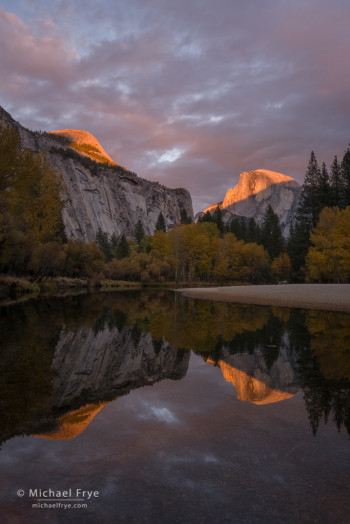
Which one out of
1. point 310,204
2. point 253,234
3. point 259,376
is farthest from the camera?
point 253,234

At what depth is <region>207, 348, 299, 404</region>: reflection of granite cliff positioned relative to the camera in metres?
4.85

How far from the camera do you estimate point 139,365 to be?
6430 millimetres

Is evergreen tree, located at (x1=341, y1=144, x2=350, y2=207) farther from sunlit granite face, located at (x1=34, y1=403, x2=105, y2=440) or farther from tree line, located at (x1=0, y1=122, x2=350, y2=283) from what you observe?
sunlit granite face, located at (x1=34, y1=403, x2=105, y2=440)

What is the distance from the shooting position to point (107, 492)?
241 centimetres

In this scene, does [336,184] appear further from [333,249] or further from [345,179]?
[333,249]

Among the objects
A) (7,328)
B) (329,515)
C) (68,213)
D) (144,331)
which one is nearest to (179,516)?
(329,515)

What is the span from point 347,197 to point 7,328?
59.1 m

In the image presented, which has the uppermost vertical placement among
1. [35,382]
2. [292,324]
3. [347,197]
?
[347,197]

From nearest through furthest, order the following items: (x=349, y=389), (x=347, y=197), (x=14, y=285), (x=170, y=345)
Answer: (x=349, y=389), (x=170, y=345), (x=14, y=285), (x=347, y=197)

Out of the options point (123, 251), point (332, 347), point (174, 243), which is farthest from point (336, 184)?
point (332, 347)

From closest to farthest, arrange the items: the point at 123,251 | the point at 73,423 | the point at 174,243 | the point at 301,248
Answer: the point at 73,423
the point at 174,243
the point at 301,248
the point at 123,251

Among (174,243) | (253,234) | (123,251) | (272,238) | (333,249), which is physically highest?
(253,234)

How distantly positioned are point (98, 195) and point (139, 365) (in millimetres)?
127098

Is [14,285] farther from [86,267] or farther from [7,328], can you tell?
[86,267]
